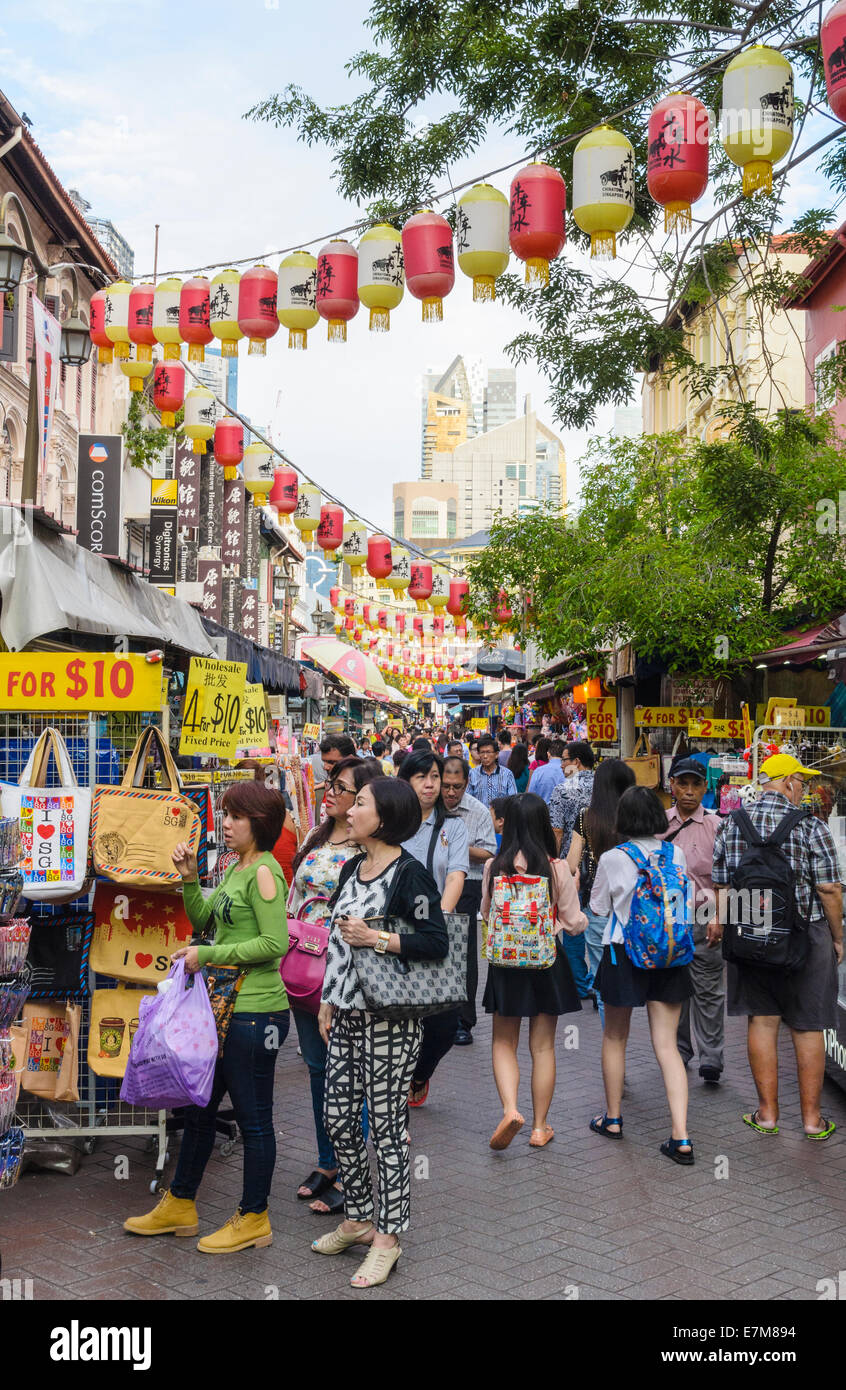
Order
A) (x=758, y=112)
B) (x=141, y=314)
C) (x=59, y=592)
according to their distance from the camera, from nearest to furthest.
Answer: (x=758, y=112)
(x=59, y=592)
(x=141, y=314)

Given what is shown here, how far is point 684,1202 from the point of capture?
526cm

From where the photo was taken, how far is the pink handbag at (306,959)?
5.46 meters

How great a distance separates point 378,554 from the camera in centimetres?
2056

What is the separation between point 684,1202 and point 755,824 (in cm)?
200

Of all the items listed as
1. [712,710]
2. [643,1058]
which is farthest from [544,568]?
[643,1058]

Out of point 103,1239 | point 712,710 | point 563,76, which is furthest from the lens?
A: point 712,710

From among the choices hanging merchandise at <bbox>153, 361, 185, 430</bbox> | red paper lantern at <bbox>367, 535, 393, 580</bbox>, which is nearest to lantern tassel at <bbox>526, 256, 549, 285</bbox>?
hanging merchandise at <bbox>153, 361, 185, 430</bbox>

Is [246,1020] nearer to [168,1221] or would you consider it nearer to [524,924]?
[168,1221]

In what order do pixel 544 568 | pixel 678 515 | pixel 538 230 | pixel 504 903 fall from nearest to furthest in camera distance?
pixel 504 903 < pixel 538 230 < pixel 678 515 < pixel 544 568

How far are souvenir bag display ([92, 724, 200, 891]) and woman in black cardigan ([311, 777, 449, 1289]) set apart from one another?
905 mm

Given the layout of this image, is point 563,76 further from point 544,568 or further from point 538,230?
A: point 544,568

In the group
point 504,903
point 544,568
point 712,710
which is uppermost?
point 544,568

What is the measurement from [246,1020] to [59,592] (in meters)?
2.98

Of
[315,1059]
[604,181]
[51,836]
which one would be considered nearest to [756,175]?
[604,181]
